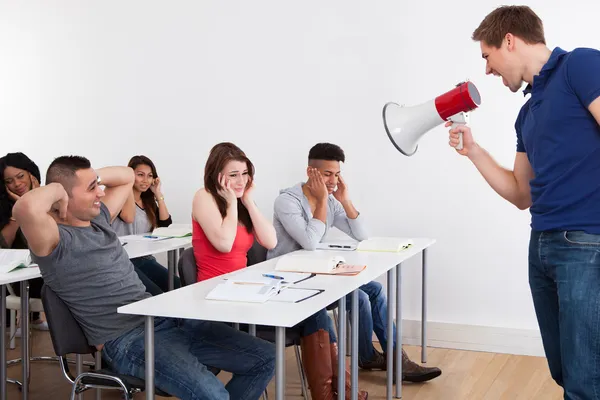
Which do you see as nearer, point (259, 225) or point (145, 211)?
point (259, 225)

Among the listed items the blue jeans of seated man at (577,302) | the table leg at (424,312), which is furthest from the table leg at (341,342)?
the table leg at (424,312)

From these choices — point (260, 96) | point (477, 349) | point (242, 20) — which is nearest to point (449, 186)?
point (477, 349)

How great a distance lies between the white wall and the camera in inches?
161

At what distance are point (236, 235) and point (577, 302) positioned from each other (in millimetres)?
1660

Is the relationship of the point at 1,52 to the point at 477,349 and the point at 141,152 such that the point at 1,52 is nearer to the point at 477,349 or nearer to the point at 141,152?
the point at 141,152

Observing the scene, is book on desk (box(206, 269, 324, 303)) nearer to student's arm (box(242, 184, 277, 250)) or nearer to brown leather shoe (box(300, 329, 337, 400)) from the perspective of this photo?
brown leather shoe (box(300, 329, 337, 400))

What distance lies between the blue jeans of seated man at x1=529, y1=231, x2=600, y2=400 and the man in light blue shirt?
1.61 metres

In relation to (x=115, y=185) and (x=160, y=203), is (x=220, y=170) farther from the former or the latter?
(x=160, y=203)

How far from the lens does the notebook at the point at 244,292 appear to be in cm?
209

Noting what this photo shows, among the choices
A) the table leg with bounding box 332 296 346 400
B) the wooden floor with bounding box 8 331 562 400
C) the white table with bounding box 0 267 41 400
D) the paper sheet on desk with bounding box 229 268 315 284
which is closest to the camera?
the table leg with bounding box 332 296 346 400

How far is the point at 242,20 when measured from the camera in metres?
4.64

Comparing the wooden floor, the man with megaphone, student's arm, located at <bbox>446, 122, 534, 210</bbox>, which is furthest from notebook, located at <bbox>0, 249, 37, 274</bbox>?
the man with megaphone

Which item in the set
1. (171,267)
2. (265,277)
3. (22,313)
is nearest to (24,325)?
(22,313)

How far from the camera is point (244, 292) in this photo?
2.15m
